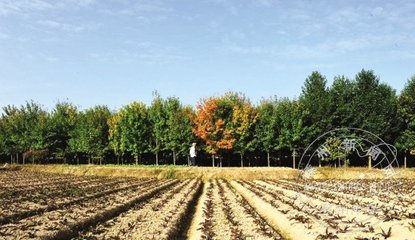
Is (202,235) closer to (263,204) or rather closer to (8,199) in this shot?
(263,204)

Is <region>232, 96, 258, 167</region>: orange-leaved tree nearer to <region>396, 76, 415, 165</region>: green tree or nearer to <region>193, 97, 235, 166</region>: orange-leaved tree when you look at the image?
<region>193, 97, 235, 166</region>: orange-leaved tree

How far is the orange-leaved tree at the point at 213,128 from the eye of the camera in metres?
52.7

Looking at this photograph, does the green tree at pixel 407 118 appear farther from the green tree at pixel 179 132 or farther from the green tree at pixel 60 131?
the green tree at pixel 60 131

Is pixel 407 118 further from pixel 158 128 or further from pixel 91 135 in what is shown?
pixel 91 135

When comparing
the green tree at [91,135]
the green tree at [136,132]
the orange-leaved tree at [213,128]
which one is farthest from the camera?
the green tree at [91,135]

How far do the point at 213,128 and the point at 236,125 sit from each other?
311cm

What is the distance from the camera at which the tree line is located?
5391cm

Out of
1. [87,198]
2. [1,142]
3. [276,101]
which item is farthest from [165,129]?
[87,198]

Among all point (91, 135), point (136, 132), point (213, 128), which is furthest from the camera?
point (91, 135)

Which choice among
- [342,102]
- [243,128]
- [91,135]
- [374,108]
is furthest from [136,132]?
[374,108]

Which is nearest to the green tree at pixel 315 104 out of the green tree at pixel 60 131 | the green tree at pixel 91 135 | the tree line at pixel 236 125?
the tree line at pixel 236 125

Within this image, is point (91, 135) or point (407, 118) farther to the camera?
point (91, 135)

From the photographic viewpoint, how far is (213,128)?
53094 mm

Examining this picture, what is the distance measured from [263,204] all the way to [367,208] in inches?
193
